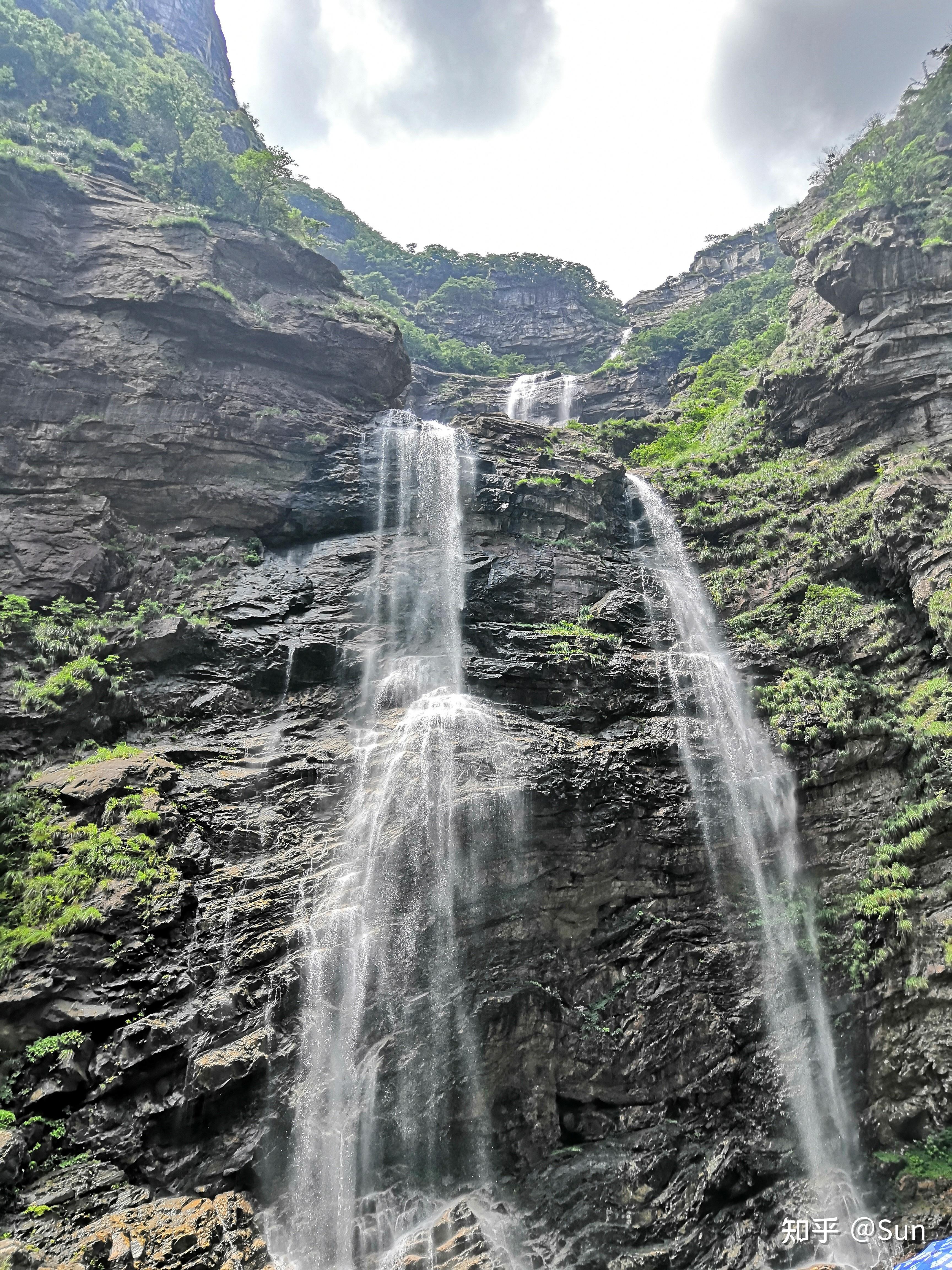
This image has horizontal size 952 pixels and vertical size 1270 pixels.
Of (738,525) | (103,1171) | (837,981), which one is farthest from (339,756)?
(738,525)

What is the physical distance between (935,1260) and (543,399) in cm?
3456

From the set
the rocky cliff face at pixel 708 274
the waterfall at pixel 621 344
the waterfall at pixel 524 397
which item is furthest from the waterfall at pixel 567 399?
the rocky cliff face at pixel 708 274

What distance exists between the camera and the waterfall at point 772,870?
10.1 meters

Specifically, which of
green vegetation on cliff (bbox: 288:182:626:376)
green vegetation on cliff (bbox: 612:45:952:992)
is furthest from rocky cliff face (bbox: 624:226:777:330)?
green vegetation on cliff (bbox: 612:45:952:992)

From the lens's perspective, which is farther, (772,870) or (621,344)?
(621,344)

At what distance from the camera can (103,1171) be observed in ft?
27.6

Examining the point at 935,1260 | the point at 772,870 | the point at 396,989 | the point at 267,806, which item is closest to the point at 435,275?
the point at 267,806

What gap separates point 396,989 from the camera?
413 inches

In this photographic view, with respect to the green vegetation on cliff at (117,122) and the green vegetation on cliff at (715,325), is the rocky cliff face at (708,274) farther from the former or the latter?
the green vegetation on cliff at (117,122)

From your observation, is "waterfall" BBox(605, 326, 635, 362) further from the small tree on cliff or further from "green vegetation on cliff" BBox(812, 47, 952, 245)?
the small tree on cliff

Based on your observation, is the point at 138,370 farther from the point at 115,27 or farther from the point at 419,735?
the point at 115,27

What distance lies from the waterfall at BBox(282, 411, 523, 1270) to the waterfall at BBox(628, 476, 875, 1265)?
13.3 feet

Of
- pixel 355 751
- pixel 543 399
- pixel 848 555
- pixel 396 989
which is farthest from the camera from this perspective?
pixel 543 399

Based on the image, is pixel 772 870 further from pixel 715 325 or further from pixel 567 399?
pixel 715 325
